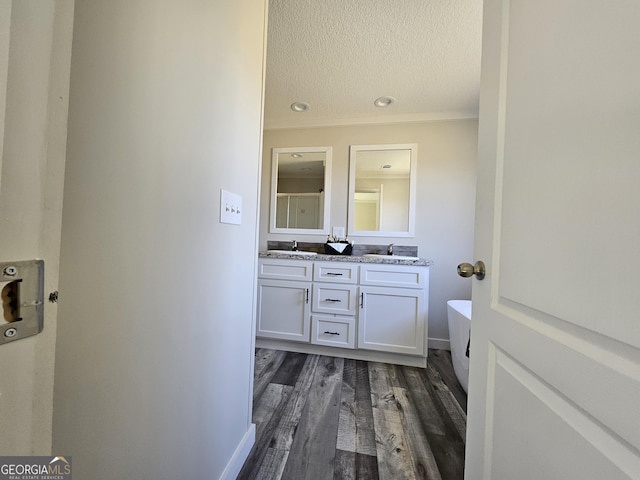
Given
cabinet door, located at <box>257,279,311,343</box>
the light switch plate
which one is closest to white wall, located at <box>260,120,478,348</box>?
cabinet door, located at <box>257,279,311,343</box>

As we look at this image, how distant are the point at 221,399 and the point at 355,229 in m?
2.03

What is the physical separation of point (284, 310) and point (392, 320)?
3.07 feet

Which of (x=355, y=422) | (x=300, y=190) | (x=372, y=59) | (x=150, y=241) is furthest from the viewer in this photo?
(x=300, y=190)

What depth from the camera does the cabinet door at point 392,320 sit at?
2035 millimetres

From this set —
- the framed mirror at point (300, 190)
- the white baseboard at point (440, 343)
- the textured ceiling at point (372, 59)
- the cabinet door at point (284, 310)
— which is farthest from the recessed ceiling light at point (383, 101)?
the white baseboard at point (440, 343)

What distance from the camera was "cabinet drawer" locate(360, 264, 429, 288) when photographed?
2.04 metres

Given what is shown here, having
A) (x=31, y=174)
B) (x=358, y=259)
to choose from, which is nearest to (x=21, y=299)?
(x=31, y=174)

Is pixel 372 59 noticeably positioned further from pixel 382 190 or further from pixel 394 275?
pixel 394 275

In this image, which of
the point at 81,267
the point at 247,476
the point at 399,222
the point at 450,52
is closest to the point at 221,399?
the point at 247,476

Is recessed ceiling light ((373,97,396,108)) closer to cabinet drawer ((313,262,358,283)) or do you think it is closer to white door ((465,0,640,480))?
cabinet drawer ((313,262,358,283))

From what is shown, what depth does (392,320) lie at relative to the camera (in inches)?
82.2

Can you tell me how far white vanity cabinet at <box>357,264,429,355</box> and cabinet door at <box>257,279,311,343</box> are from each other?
49cm

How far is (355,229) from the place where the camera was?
269cm

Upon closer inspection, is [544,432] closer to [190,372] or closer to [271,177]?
[190,372]
